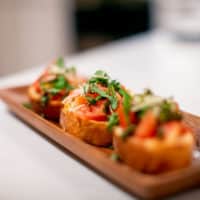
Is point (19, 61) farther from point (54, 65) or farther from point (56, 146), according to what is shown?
point (56, 146)

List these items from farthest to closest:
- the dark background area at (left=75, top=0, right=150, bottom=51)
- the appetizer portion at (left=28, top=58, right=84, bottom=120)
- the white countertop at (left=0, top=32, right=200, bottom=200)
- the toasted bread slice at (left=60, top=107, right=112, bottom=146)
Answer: the dark background area at (left=75, top=0, right=150, bottom=51) → the appetizer portion at (left=28, top=58, right=84, bottom=120) → the toasted bread slice at (left=60, top=107, right=112, bottom=146) → the white countertop at (left=0, top=32, right=200, bottom=200)

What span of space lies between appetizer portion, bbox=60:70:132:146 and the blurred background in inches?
100

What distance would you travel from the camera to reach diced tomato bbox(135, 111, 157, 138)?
2.85 ft

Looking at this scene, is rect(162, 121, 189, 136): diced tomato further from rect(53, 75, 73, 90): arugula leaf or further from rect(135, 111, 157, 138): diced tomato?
rect(53, 75, 73, 90): arugula leaf

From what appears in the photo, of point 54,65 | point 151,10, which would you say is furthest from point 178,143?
point 151,10

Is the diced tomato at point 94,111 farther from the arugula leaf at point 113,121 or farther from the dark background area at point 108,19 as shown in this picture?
the dark background area at point 108,19

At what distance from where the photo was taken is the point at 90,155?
0.97 m

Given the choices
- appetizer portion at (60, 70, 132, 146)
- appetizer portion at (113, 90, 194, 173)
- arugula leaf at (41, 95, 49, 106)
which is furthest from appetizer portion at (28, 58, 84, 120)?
appetizer portion at (113, 90, 194, 173)

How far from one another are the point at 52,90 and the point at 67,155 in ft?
1.00

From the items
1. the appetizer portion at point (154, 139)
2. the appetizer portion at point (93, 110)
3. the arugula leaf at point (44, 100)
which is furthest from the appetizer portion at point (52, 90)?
the appetizer portion at point (154, 139)

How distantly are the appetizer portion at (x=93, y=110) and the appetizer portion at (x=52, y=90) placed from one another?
0.15 m

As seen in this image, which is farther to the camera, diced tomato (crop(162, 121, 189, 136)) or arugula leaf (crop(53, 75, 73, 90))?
arugula leaf (crop(53, 75, 73, 90))

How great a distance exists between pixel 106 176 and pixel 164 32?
228 cm

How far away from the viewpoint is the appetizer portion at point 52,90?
1353 millimetres
